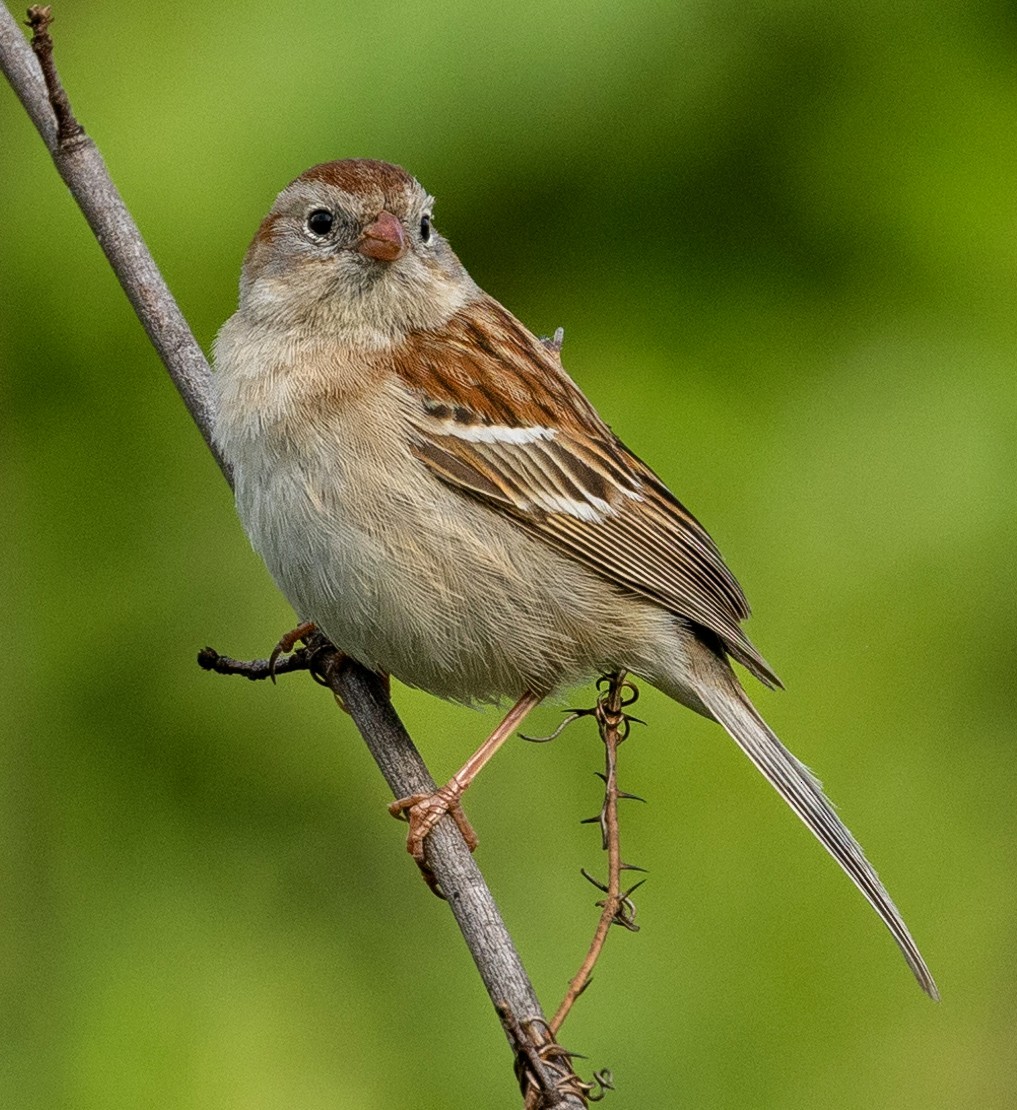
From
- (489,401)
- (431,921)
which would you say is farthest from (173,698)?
(489,401)

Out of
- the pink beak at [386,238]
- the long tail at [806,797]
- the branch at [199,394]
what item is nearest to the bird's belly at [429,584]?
the branch at [199,394]

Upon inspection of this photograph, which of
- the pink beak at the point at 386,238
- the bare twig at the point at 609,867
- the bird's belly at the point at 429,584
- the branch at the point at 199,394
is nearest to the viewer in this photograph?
the bare twig at the point at 609,867

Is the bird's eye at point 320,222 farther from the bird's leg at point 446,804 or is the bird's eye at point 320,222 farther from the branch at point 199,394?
the bird's leg at point 446,804

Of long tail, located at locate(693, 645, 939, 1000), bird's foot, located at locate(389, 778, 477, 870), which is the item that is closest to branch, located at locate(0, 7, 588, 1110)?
bird's foot, located at locate(389, 778, 477, 870)

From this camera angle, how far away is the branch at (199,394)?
7.65 feet

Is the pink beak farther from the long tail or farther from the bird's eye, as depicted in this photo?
the long tail

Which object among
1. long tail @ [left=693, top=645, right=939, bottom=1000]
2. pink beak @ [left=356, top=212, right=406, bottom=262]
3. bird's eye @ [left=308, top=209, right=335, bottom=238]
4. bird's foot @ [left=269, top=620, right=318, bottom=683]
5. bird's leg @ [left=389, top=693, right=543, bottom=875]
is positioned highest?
bird's eye @ [left=308, top=209, right=335, bottom=238]

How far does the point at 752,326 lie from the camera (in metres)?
2.91

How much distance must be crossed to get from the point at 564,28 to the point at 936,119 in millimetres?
690

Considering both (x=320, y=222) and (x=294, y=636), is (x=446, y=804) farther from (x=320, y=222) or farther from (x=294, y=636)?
(x=320, y=222)

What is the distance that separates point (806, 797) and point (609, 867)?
1.89 ft

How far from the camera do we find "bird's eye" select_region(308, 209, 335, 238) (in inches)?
118

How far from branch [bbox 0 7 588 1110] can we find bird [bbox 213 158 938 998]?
0.18ft

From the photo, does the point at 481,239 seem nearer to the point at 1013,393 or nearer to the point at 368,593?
the point at 368,593
